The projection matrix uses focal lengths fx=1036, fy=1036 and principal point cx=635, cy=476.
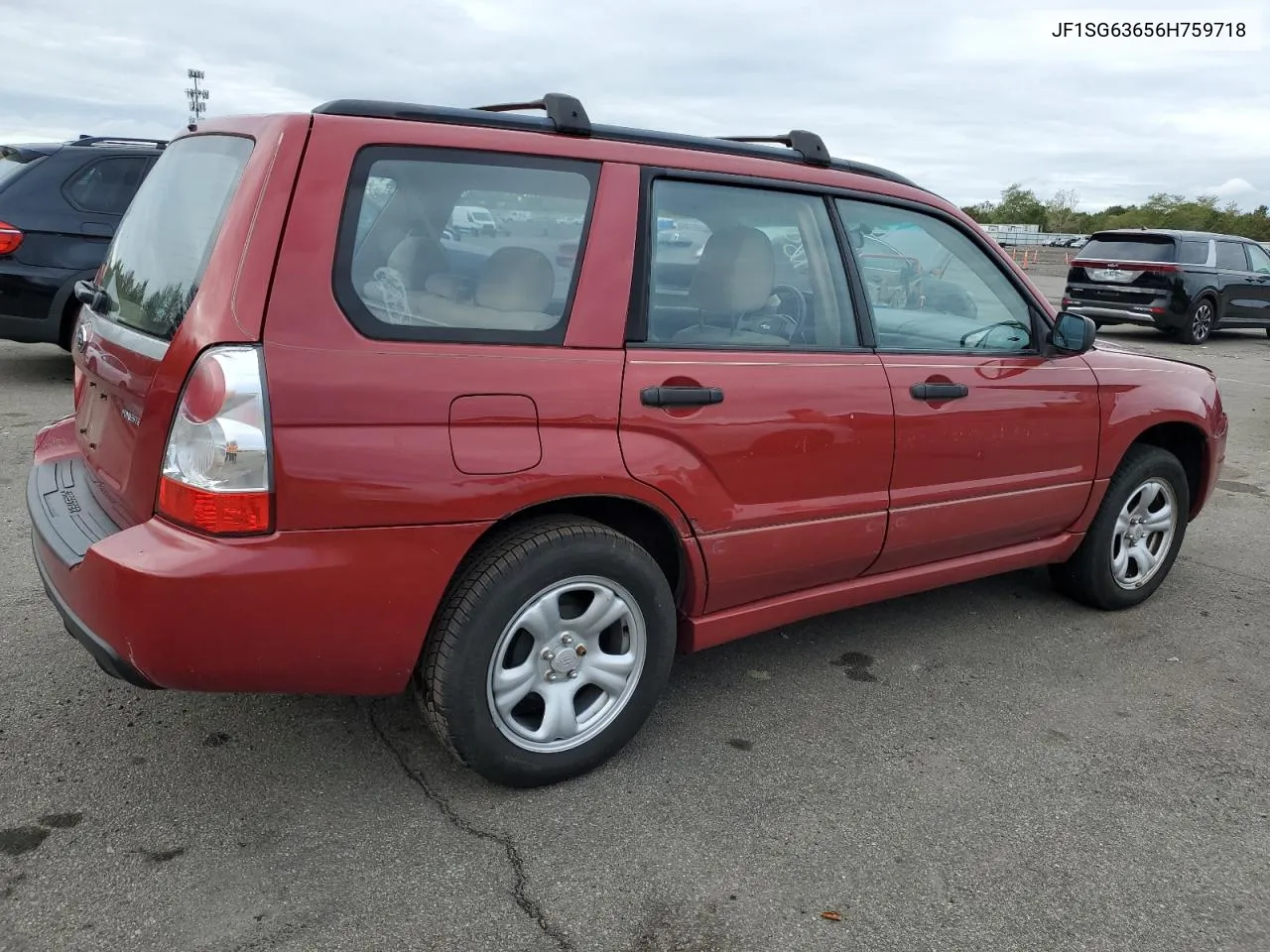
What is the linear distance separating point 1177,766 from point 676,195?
7.43 ft

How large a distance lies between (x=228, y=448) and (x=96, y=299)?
1113 mm

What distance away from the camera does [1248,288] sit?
1596 cm

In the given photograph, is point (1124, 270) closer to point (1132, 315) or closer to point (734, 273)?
point (1132, 315)

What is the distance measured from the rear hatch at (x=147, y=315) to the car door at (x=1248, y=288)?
16.3m

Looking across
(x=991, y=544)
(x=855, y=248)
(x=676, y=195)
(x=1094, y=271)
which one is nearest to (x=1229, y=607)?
(x=991, y=544)

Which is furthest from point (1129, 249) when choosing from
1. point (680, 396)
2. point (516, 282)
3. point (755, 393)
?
point (516, 282)

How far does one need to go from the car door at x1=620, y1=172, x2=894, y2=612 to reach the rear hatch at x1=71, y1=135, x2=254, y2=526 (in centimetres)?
109

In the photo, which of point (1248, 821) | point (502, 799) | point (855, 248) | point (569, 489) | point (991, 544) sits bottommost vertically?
point (1248, 821)

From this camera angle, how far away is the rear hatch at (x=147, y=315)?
2.43 m

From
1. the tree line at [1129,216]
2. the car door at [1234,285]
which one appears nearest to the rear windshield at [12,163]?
the car door at [1234,285]

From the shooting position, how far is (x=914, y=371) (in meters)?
3.41

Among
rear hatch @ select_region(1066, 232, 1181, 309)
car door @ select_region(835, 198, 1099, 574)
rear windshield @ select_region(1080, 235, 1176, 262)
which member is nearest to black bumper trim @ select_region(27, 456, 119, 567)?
car door @ select_region(835, 198, 1099, 574)

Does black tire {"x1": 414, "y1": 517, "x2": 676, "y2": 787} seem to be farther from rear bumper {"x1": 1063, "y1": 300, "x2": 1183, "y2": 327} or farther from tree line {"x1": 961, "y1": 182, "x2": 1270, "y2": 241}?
tree line {"x1": 961, "y1": 182, "x2": 1270, "y2": 241}

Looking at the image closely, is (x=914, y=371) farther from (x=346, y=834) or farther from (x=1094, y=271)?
(x=1094, y=271)
